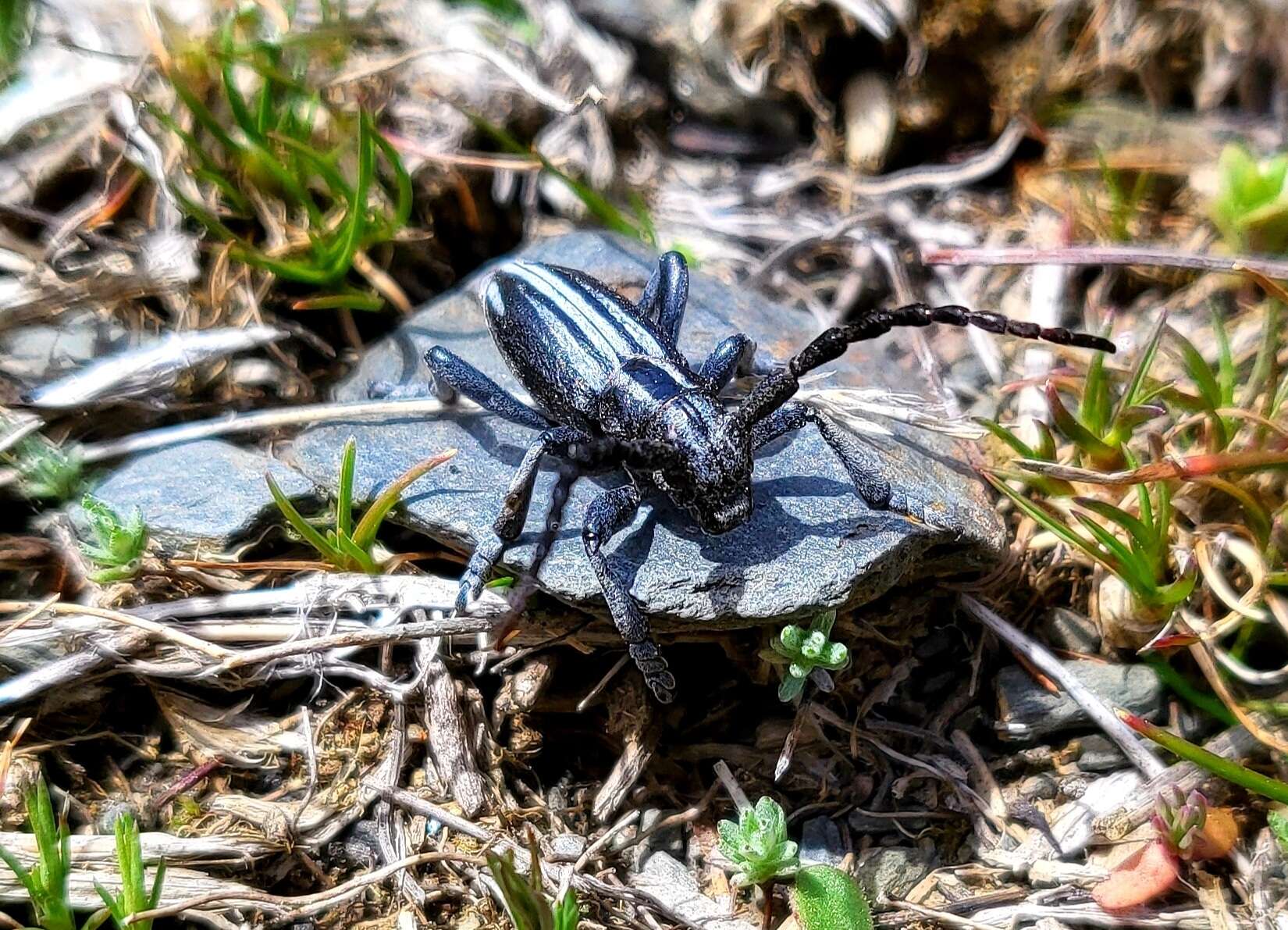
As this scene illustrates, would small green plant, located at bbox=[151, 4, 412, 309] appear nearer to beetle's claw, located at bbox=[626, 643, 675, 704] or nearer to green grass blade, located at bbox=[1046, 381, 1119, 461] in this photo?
beetle's claw, located at bbox=[626, 643, 675, 704]

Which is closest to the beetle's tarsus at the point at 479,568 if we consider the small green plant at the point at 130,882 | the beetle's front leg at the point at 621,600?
the beetle's front leg at the point at 621,600

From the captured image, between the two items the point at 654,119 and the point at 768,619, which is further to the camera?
the point at 654,119

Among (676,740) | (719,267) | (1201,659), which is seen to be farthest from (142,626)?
(1201,659)

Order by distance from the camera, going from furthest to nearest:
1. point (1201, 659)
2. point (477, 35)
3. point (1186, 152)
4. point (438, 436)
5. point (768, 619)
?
1. point (477, 35)
2. point (1186, 152)
3. point (438, 436)
4. point (1201, 659)
5. point (768, 619)

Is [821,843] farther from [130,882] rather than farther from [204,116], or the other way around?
[204,116]

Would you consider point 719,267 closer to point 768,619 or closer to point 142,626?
point 768,619

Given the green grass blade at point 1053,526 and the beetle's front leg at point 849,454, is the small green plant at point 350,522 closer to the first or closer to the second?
the beetle's front leg at point 849,454
